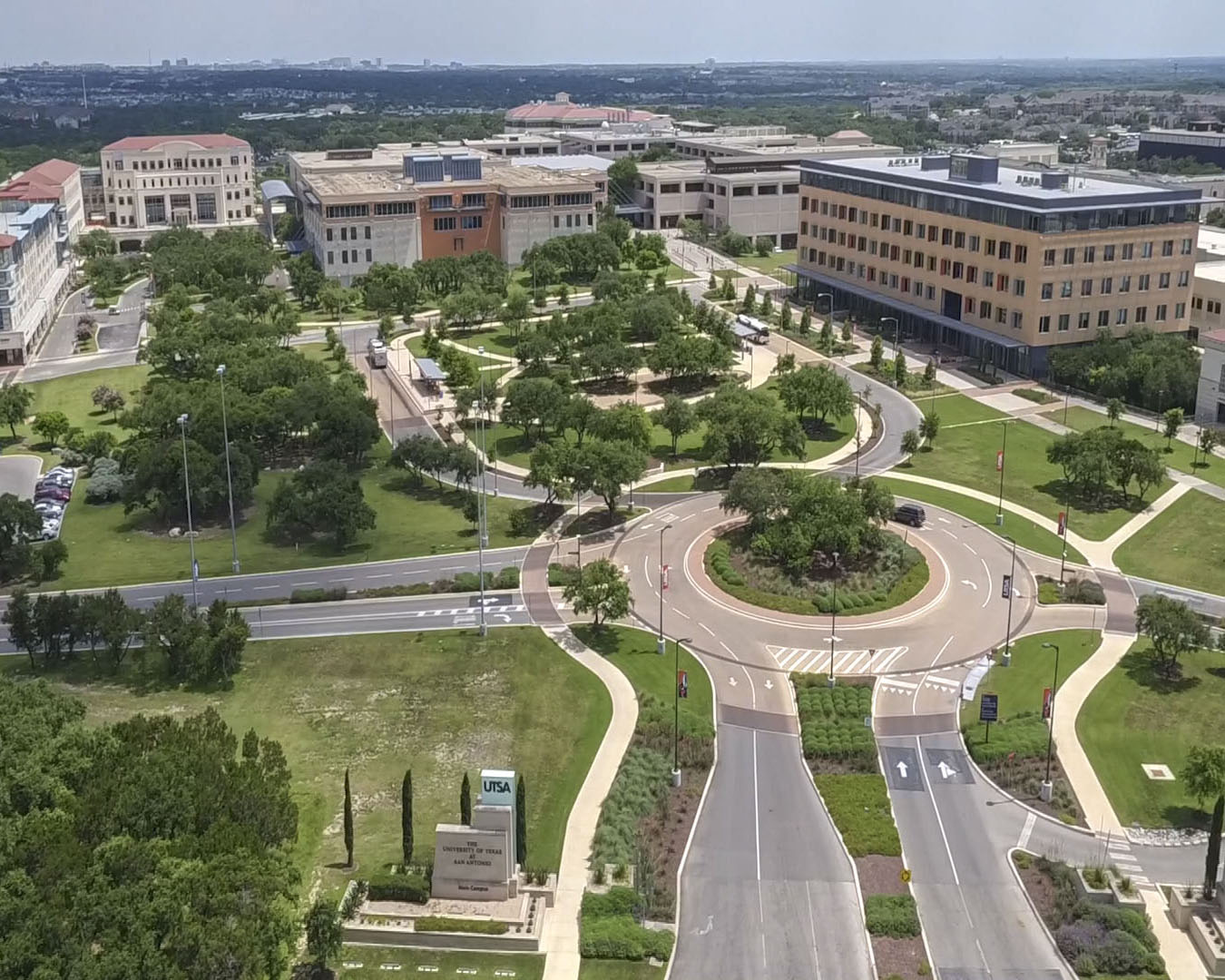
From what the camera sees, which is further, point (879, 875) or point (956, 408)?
point (956, 408)

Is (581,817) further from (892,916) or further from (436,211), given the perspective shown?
(436,211)

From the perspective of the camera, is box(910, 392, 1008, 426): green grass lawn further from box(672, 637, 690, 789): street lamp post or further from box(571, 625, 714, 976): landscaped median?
box(672, 637, 690, 789): street lamp post

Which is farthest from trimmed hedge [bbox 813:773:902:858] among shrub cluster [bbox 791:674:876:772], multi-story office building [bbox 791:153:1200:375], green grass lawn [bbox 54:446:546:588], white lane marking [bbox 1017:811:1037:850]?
multi-story office building [bbox 791:153:1200:375]

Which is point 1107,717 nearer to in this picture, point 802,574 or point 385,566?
point 802,574

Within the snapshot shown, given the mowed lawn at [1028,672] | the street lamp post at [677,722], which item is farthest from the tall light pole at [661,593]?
the mowed lawn at [1028,672]

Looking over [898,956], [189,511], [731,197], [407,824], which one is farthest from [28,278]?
[898,956]

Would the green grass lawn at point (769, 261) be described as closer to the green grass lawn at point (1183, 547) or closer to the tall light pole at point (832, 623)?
the green grass lawn at point (1183, 547)
